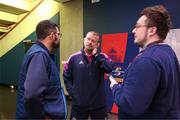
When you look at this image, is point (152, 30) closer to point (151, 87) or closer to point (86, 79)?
point (151, 87)

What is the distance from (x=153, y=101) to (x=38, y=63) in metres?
0.81

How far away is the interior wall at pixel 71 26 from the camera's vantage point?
5.83m

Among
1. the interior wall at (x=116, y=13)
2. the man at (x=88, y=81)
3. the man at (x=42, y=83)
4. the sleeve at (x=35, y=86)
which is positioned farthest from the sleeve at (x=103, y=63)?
the interior wall at (x=116, y=13)

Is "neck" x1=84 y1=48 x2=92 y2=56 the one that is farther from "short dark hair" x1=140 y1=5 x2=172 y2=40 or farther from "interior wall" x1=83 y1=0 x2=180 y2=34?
"interior wall" x1=83 y1=0 x2=180 y2=34

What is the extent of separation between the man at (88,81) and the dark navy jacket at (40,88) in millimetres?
781

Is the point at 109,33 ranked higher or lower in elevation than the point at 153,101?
higher

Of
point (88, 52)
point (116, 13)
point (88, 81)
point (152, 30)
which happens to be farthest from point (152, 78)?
point (116, 13)

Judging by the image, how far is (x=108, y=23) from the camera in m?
5.09

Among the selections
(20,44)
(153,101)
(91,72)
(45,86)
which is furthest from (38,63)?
(20,44)

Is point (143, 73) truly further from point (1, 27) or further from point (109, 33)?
point (1, 27)

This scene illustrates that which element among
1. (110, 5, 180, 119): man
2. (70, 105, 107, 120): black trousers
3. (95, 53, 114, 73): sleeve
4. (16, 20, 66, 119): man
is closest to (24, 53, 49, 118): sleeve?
(16, 20, 66, 119): man

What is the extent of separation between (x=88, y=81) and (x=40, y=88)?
106 centimetres

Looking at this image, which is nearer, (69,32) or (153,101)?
(153,101)

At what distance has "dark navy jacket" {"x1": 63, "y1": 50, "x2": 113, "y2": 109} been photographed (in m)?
2.63
